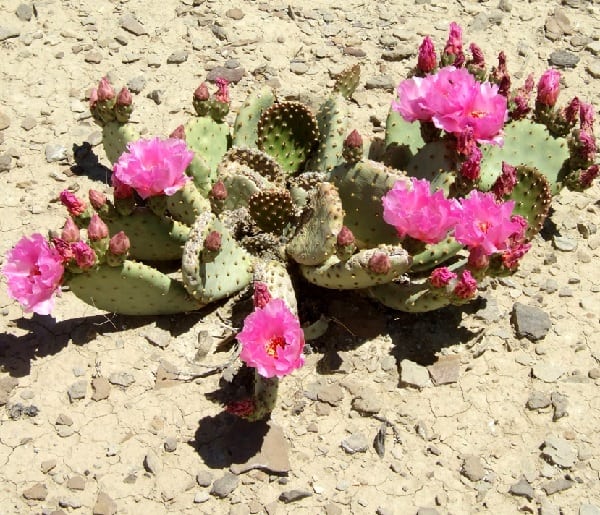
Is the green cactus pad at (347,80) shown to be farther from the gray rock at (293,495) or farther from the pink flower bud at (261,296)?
the gray rock at (293,495)

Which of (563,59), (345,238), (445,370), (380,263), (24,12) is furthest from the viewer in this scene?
(24,12)

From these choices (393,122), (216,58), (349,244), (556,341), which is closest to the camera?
(349,244)

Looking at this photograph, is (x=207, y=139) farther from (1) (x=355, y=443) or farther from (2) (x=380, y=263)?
(1) (x=355, y=443)

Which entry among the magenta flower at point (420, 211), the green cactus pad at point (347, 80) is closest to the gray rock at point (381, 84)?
the green cactus pad at point (347, 80)

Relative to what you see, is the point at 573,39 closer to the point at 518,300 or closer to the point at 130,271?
the point at 518,300

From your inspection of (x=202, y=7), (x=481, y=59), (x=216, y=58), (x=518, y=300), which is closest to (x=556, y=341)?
(x=518, y=300)

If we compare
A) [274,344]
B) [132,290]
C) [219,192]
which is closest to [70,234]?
→ [132,290]
